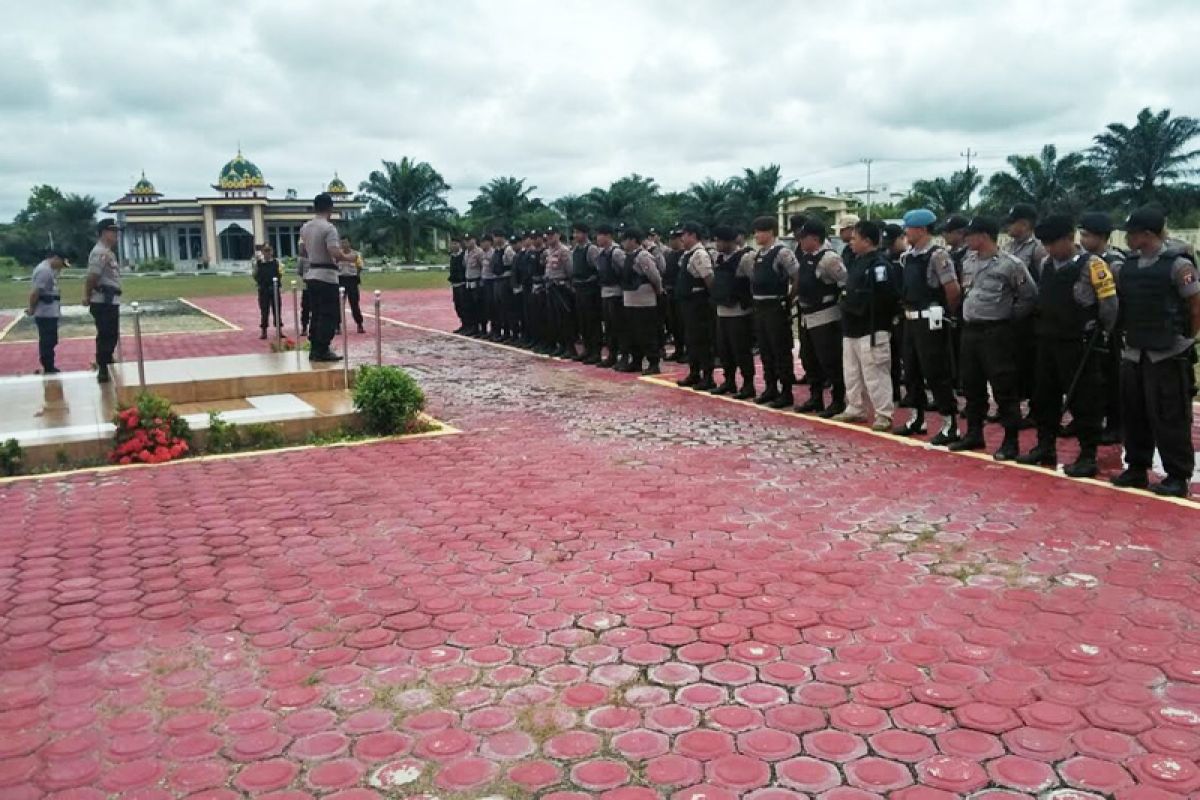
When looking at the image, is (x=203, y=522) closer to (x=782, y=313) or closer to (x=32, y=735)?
(x=32, y=735)

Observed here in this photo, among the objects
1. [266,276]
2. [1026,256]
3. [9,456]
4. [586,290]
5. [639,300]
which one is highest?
[266,276]

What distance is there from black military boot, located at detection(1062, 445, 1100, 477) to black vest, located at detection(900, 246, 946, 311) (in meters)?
1.51

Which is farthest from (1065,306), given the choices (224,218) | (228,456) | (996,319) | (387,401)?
(224,218)

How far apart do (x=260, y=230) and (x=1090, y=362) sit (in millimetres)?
54154

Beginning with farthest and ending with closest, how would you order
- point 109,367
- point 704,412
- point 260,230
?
point 260,230 → point 109,367 → point 704,412

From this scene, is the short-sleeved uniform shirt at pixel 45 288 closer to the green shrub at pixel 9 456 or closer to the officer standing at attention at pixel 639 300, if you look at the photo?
the green shrub at pixel 9 456

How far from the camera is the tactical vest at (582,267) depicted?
12.0 m

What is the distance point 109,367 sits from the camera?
980cm

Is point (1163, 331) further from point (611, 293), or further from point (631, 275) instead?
point (611, 293)

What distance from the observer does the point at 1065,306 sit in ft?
20.0

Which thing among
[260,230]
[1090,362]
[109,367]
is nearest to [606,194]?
[260,230]

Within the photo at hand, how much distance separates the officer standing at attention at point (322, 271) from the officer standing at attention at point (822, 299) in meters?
4.35

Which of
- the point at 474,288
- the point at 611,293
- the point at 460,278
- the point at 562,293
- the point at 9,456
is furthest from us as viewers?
the point at 460,278

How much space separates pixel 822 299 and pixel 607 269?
3.69 m
